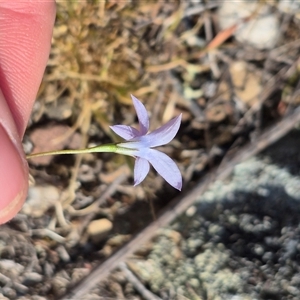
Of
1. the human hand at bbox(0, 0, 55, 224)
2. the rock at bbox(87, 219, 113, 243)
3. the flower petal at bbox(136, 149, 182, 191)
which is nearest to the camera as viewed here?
the flower petal at bbox(136, 149, 182, 191)

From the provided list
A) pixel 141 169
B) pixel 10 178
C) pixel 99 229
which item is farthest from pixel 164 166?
pixel 99 229

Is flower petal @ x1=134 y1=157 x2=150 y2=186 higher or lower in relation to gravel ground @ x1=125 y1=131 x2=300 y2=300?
higher

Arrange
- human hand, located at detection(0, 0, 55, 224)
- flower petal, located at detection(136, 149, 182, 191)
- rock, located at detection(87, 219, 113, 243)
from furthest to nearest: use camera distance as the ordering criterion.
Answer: rock, located at detection(87, 219, 113, 243) < human hand, located at detection(0, 0, 55, 224) < flower petal, located at detection(136, 149, 182, 191)

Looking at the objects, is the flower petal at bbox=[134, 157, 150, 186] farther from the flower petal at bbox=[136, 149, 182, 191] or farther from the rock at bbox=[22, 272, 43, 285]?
the rock at bbox=[22, 272, 43, 285]

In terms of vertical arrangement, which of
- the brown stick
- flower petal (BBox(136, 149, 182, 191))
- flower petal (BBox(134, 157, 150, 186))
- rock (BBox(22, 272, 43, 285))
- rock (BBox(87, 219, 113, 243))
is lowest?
rock (BBox(22, 272, 43, 285))

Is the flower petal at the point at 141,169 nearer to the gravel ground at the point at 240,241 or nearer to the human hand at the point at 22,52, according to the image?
the human hand at the point at 22,52

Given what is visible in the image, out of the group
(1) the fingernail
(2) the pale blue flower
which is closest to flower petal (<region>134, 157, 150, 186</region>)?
(2) the pale blue flower

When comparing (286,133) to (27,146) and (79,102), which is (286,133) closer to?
(79,102)

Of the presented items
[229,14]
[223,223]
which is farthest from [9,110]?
[229,14]

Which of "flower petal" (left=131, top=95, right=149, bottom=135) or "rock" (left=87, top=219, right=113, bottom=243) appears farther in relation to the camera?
"rock" (left=87, top=219, right=113, bottom=243)
